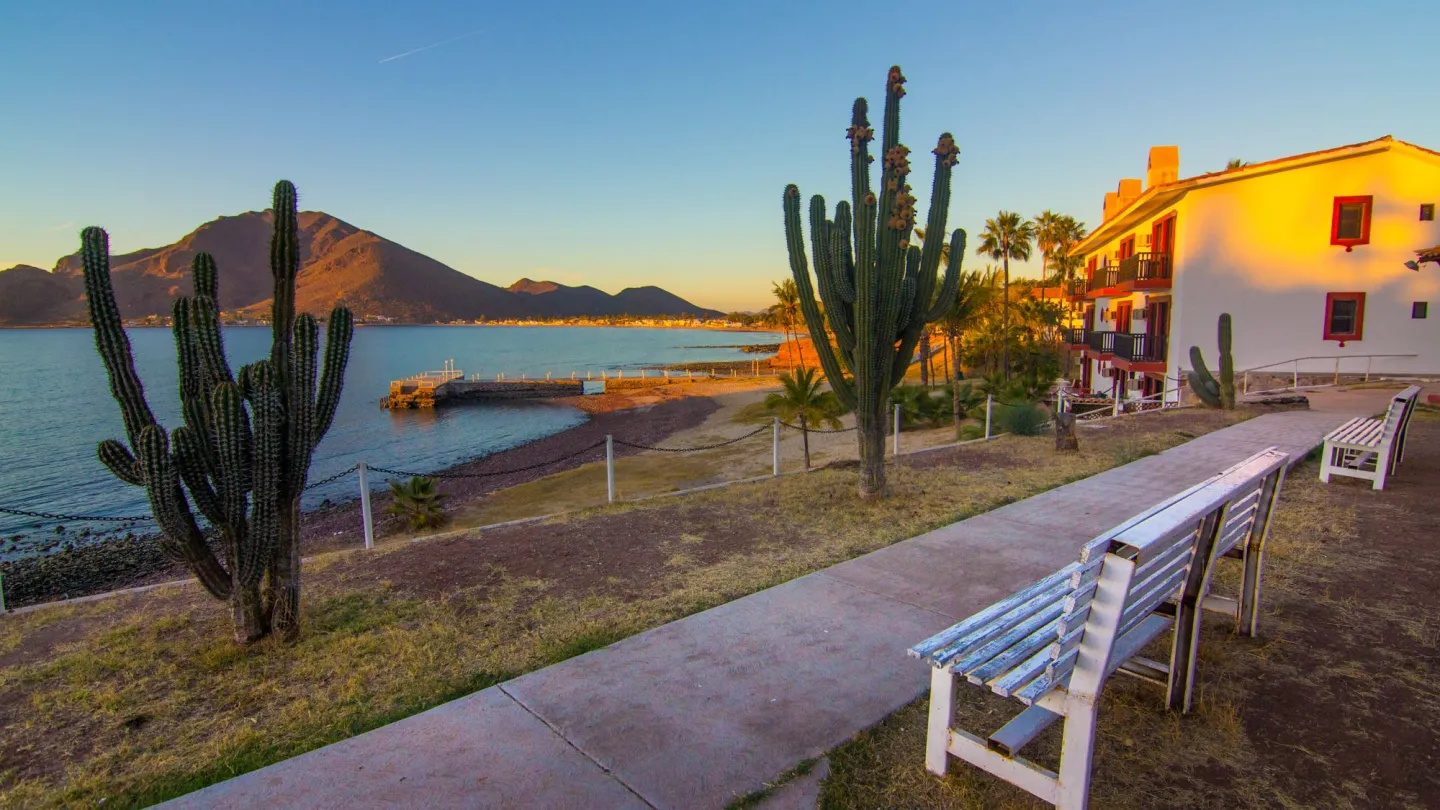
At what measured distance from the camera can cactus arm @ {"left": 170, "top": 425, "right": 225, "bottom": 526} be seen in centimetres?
432

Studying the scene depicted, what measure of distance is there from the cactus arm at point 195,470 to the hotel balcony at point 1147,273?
81.1ft

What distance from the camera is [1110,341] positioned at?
27.1 meters

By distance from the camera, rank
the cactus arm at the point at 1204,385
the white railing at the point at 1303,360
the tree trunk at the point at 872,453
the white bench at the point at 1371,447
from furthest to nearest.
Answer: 1. the white railing at the point at 1303,360
2. the cactus arm at the point at 1204,385
3. the tree trunk at the point at 872,453
4. the white bench at the point at 1371,447

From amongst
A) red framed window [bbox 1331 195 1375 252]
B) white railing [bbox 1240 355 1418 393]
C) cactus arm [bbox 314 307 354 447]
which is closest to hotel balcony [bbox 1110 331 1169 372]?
white railing [bbox 1240 355 1418 393]

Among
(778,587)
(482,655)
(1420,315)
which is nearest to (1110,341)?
(1420,315)

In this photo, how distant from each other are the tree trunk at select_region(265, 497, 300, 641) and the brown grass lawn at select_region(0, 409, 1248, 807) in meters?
0.13

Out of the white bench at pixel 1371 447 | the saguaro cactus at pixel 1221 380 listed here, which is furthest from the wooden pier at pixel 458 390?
the white bench at pixel 1371 447

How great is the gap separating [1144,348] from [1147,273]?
249 cm

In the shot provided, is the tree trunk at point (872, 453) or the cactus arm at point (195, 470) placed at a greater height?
the cactus arm at point (195, 470)

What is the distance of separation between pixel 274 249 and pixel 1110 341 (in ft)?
94.9

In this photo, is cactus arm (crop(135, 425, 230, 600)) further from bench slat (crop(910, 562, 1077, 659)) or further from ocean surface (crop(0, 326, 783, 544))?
ocean surface (crop(0, 326, 783, 544))

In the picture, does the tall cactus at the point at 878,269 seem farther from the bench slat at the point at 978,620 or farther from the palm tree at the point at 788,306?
the palm tree at the point at 788,306

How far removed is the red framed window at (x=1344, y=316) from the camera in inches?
761

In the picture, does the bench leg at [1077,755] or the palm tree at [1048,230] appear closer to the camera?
the bench leg at [1077,755]
